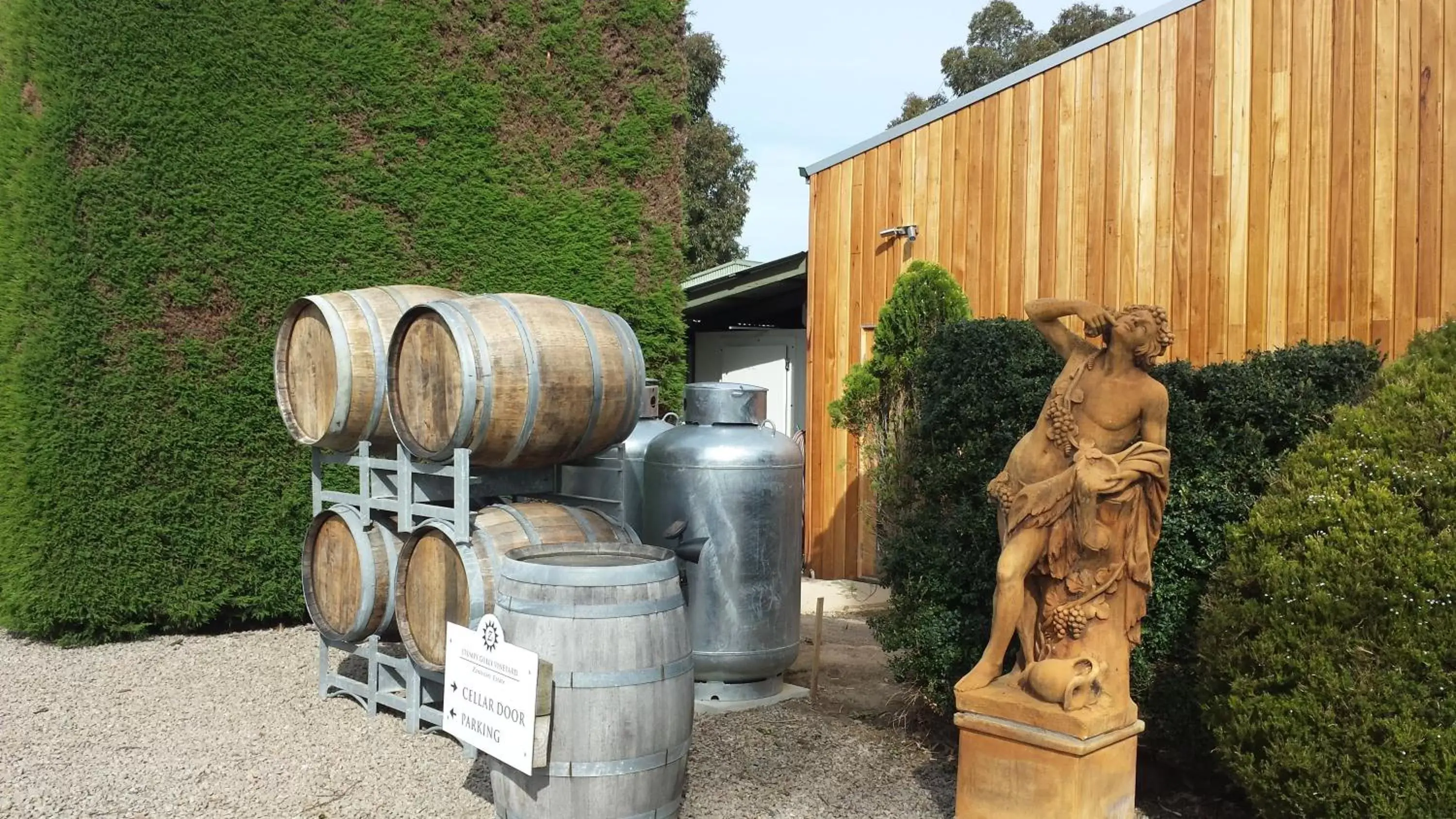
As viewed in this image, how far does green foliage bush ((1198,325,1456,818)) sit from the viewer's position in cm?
332

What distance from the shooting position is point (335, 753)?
5.16 meters

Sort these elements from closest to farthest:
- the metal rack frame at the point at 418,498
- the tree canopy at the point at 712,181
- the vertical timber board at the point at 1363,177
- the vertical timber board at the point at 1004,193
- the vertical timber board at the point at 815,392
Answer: the metal rack frame at the point at 418,498 < the vertical timber board at the point at 1363,177 < the vertical timber board at the point at 1004,193 < the vertical timber board at the point at 815,392 < the tree canopy at the point at 712,181

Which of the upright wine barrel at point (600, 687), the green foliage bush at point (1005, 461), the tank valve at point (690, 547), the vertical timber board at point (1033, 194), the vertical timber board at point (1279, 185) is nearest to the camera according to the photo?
the upright wine barrel at point (600, 687)

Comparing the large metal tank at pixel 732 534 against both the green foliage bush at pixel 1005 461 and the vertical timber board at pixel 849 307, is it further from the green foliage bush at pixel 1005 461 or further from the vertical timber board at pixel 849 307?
the vertical timber board at pixel 849 307

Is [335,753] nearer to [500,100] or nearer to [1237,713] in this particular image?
[1237,713]

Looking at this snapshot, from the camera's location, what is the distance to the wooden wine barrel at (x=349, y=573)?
18.2 feet

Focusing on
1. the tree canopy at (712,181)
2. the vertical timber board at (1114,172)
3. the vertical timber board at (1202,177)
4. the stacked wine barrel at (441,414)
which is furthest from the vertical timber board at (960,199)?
the tree canopy at (712,181)

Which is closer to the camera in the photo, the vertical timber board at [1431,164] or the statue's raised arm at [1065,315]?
the statue's raised arm at [1065,315]

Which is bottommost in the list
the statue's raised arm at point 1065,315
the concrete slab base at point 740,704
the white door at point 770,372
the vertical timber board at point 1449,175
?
the concrete slab base at point 740,704

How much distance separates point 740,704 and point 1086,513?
9.46ft

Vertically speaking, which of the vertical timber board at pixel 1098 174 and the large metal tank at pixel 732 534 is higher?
the vertical timber board at pixel 1098 174

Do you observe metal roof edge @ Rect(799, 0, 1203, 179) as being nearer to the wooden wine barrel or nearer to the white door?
the white door

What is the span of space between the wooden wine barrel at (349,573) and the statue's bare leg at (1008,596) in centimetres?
298

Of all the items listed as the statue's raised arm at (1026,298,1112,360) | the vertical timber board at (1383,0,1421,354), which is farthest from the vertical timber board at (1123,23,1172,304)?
the statue's raised arm at (1026,298,1112,360)
